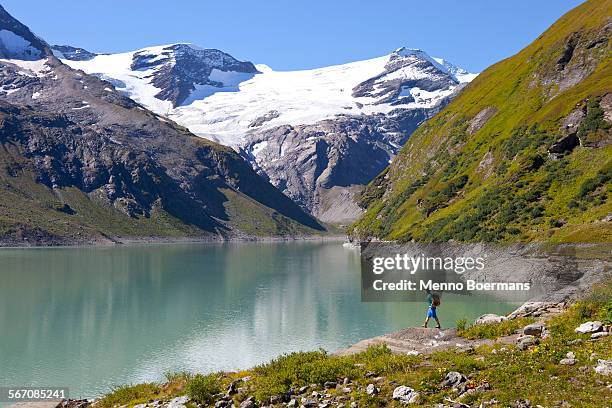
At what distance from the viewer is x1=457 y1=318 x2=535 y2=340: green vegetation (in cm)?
2948

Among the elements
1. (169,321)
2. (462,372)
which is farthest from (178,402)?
(169,321)

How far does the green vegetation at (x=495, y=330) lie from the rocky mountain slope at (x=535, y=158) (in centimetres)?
5227

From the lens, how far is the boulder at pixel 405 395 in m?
20.1

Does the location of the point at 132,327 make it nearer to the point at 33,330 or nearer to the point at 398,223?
the point at 33,330

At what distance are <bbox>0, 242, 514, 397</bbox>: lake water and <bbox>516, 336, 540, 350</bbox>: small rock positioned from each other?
37.9 m

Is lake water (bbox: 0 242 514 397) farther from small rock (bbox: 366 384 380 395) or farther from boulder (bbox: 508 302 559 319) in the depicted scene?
small rock (bbox: 366 384 380 395)

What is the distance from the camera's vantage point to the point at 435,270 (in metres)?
135

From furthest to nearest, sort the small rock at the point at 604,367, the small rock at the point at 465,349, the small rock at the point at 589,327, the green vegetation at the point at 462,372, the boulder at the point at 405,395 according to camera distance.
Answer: the small rock at the point at 465,349 < the small rock at the point at 589,327 < the boulder at the point at 405,395 < the small rock at the point at 604,367 < the green vegetation at the point at 462,372

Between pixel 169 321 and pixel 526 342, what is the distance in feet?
234

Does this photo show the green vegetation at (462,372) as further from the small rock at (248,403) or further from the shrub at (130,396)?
the small rock at (248,403)

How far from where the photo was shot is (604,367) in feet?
63.8

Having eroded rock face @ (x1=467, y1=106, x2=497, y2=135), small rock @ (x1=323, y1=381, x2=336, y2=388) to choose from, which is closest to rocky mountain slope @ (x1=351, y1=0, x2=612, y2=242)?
eroded rock face @ (x1=467, y1=106, x2=497, y2=135)

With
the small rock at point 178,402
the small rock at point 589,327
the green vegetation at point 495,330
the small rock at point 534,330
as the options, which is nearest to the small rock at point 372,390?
the small rock at point 178,402

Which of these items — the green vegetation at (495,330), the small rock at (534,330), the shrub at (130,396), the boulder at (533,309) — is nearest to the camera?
the small rock at (534,330)
